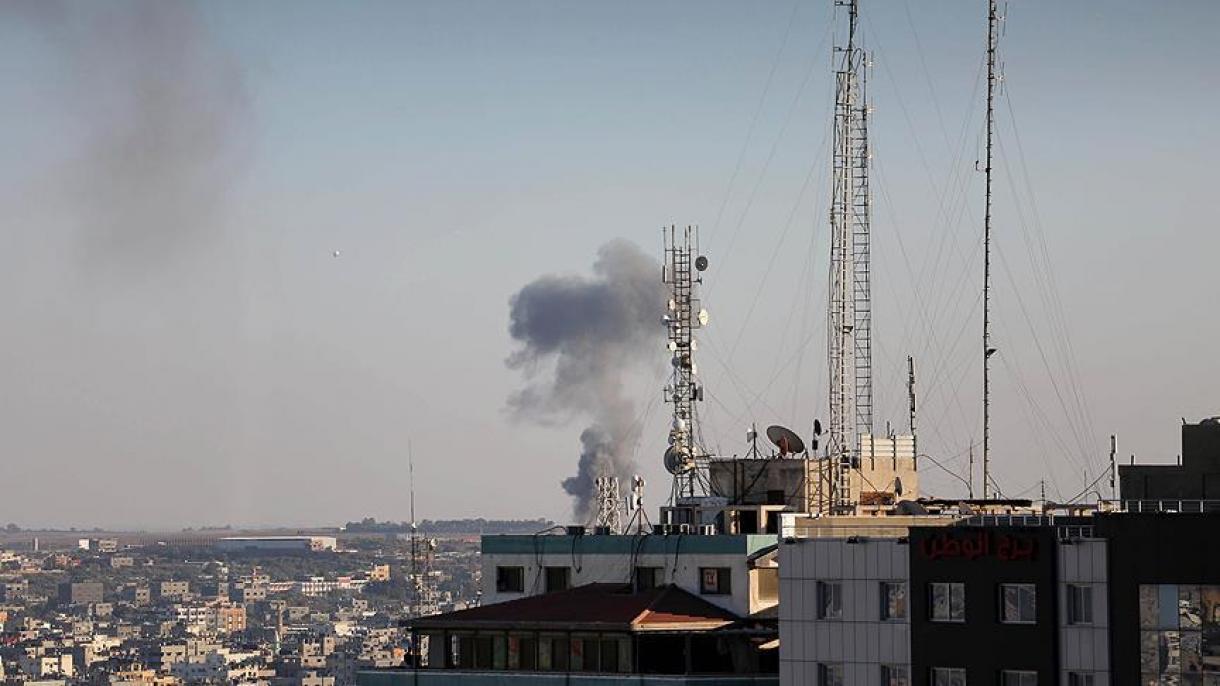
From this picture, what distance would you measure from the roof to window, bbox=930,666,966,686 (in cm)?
1540

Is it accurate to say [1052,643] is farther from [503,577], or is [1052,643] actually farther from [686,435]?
[686,435]

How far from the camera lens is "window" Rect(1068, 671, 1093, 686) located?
73000mm

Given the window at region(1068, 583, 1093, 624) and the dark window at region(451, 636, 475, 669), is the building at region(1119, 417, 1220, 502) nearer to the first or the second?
the window at region(1068, 583, 1093, 624)

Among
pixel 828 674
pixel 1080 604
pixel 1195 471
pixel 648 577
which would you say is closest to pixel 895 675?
pixel 828 674

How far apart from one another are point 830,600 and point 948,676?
481cm

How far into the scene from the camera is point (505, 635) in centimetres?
9300

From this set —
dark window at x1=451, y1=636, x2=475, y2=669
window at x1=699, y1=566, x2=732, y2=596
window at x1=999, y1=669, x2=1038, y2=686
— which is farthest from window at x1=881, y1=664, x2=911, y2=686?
dark window at x1=451, y1=636, x2=475, y2=669

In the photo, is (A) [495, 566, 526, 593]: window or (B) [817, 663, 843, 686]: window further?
(A) [495, 566, 526, 593]: window

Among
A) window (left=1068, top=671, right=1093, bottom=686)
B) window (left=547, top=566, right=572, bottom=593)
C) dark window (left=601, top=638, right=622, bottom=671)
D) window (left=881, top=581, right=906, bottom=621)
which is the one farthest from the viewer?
window (left=547, top=566, right=572, bottom=593)

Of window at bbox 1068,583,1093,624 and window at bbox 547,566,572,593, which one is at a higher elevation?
window at bbox 547,566,572,593

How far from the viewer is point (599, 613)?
91.8 metres

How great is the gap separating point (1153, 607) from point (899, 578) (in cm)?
804

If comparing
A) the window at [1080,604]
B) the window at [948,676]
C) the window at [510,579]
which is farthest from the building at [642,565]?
the window at [1080,604]

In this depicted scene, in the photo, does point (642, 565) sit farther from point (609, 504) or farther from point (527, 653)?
point (609, 504)
